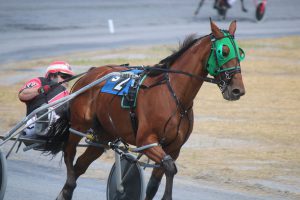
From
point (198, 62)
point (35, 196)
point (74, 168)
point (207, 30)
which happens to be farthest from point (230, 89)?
point (207, 30)

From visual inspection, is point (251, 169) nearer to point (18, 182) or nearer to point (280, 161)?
point (280, 161)

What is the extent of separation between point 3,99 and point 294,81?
6764mm

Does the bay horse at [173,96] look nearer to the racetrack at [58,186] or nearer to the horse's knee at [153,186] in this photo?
the horse's knee at [153,186]

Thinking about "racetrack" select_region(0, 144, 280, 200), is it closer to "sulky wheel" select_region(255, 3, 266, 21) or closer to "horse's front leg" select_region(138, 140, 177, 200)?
"horse's front leg" select_region(138, 140, 177, 200)

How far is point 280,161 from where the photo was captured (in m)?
11.4

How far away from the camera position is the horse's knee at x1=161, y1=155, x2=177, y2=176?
24.6 feet

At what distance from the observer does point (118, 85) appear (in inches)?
333

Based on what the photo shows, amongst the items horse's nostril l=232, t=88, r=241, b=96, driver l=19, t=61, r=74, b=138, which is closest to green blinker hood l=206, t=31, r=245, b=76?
horse's nostril l=232, t=88, r=241, b=96

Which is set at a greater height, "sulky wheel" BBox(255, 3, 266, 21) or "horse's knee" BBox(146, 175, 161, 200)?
"horse's knee" BBox(146, 175, 161, 200)

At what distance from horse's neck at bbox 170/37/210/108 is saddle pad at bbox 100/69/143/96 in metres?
0.55

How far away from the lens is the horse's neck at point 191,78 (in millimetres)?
7891

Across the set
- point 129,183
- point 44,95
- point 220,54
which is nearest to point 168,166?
point 129,183

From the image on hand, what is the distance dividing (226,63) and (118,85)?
1.36 meters

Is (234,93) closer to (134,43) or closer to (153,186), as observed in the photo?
(153,186)
